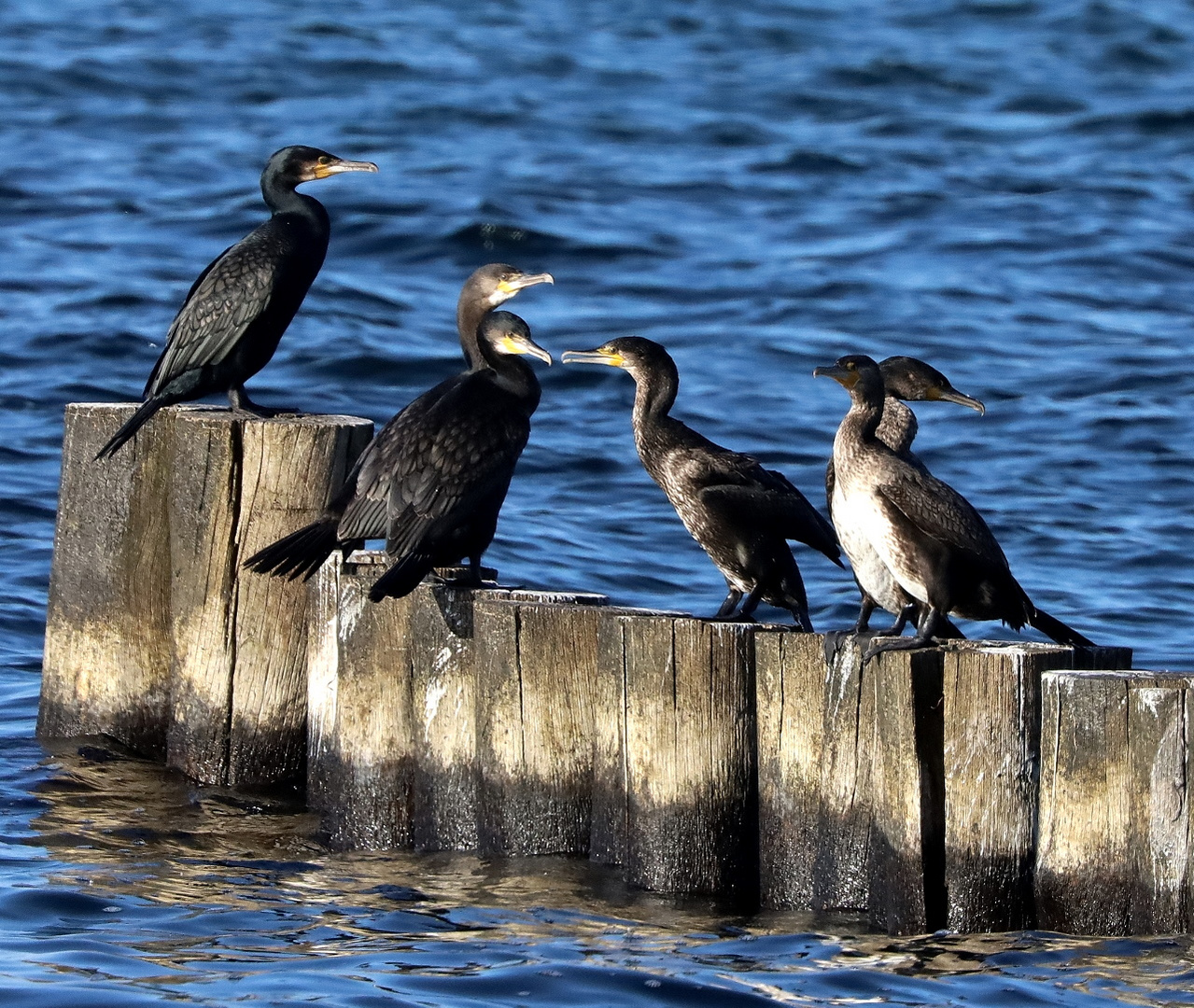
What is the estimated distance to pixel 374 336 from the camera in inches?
637

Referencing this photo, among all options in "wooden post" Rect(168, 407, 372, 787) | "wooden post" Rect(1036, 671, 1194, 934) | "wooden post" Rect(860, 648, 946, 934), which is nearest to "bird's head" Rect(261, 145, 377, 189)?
"wooden post" Rect(168, 407, 372, 787)

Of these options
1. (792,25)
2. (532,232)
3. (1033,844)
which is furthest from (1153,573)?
(792,25)

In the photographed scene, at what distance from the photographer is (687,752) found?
6.07 metres

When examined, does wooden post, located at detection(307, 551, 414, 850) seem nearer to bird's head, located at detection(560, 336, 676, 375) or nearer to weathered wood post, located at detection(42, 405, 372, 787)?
weathered wood post, located at detection(42, 405, 372, 787)

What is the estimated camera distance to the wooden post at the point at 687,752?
600 centimetres

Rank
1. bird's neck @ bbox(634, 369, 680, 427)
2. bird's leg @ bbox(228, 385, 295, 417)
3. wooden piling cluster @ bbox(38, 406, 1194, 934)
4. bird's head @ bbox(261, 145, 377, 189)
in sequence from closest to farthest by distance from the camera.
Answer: wooden piling cluster @ bbox(38, 406, 1194, 934) → bird's neck @ bbox(634, 369, 680, 427) → bird's leg @ bbox(228, 385, 295, 417) → bird's head @ bbox(261, 145, 377, 189)

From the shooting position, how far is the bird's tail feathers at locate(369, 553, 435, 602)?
6.12 meters

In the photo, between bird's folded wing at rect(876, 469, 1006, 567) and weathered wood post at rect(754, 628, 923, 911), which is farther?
bird's folded wing at rect(876, 469, 1006, 567)

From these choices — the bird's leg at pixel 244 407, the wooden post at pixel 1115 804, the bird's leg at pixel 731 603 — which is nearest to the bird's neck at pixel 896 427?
the bird's leg at pixel 731 603

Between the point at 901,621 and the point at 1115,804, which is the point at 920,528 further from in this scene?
the point at 1115,804

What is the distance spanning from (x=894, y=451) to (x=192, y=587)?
2514 mm

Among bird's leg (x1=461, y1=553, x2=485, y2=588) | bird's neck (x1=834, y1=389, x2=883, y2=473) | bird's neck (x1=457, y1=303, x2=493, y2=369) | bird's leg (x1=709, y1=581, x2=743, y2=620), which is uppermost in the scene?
bird's neck (x1=457, y1=303, x2=493, y2=369)

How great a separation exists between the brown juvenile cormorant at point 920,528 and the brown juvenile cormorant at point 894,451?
75 millimetres

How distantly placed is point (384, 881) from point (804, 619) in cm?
159
